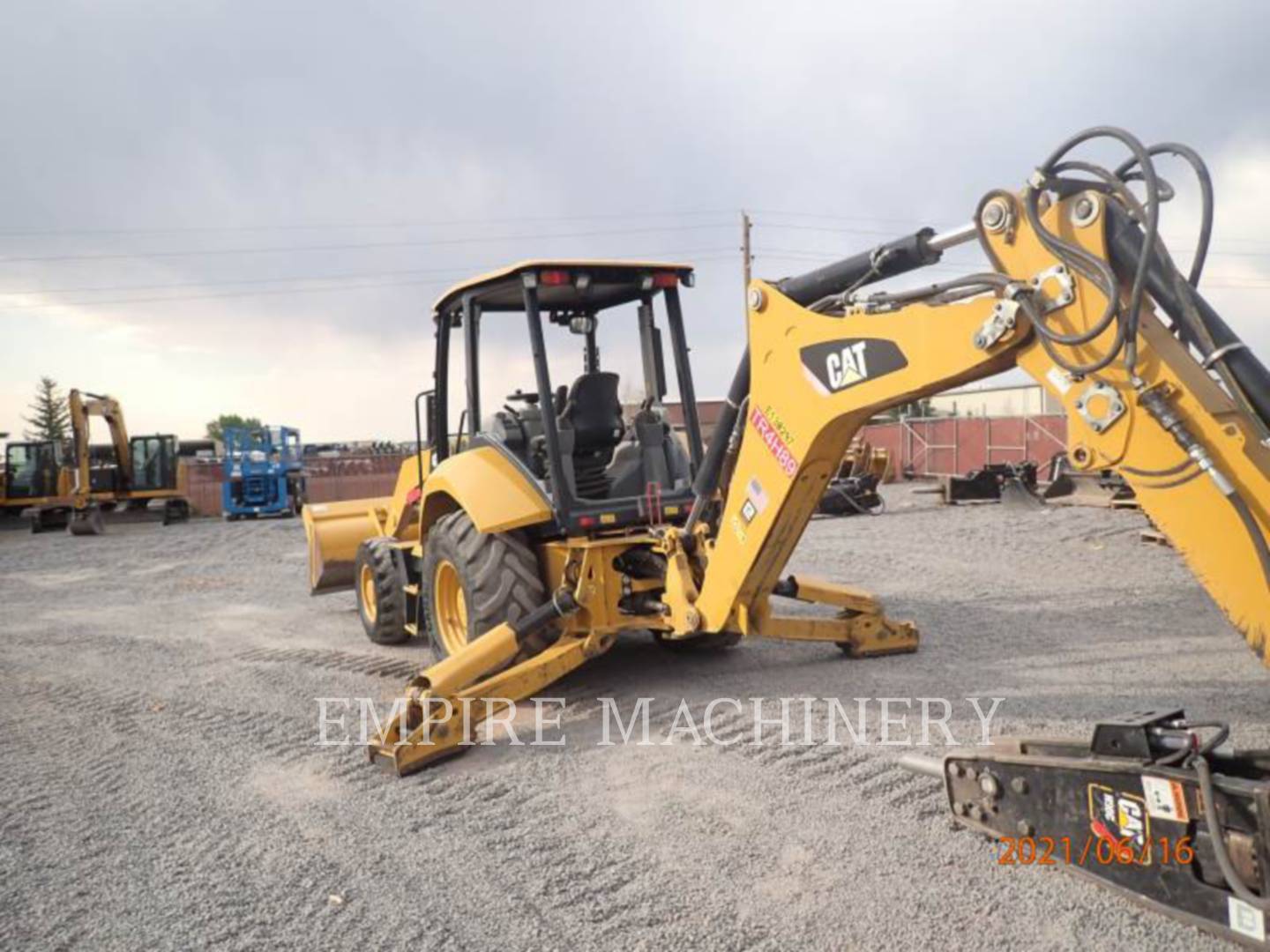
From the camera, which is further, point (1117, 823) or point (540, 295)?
point (540, 295)

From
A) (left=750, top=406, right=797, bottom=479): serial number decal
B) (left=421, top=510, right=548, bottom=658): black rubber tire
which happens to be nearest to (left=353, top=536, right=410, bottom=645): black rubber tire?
(left=421, top=510, right=548, bottom=658): black rubber tire

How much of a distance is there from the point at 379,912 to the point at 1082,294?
276 cm

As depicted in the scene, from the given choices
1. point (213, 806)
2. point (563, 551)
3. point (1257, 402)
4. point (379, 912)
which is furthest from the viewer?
point (563, 551)

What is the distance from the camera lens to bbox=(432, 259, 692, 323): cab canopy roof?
5.25 meters

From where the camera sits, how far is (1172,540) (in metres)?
2.47

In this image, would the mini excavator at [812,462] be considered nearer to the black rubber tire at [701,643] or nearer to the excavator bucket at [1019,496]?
the black rubber tire at [701,643]

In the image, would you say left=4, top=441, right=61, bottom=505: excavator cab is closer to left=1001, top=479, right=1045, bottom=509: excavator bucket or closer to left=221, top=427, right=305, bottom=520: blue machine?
left=221, top=427, right=305, bottom=520: blue machine

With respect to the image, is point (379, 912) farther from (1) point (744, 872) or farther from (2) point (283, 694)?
(2) point (283, 694)

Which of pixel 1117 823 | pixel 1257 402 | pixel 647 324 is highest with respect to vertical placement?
pixel 647 324

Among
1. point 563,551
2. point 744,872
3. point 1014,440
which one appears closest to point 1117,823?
point 744,872

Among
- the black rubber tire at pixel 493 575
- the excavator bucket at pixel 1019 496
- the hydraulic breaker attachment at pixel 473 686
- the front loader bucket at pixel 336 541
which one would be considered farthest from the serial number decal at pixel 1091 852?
the excavator bucket at pixel 1019 496

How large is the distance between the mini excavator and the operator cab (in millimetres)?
17

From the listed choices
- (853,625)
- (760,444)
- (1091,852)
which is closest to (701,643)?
(853,625)

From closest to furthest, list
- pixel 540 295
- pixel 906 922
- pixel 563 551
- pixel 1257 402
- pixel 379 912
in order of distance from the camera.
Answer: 1. pixel 1257 402
2. pixel 906 922
3. pixel 379 912
4. pixel 563 551
5. pixel 540 295
